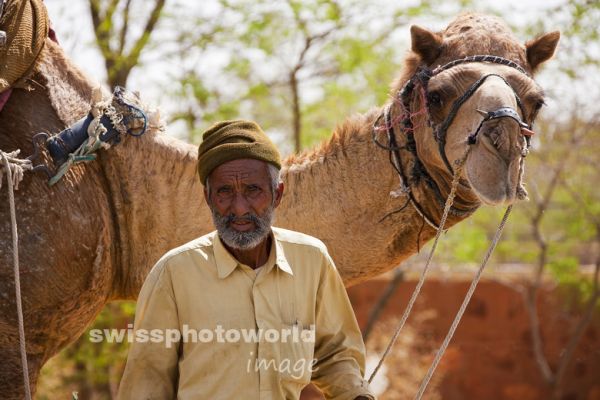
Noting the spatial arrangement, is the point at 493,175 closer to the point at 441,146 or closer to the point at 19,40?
the point at 441,146

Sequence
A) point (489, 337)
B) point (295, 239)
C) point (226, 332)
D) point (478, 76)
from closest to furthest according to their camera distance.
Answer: point (226, 332), point (295, 239), point (478, 76), point (489, 337)

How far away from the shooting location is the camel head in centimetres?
372

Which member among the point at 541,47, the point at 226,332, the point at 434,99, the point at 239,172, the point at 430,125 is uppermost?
the point at 541,47

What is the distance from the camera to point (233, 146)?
10.6ft

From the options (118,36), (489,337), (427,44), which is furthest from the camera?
(489,337)

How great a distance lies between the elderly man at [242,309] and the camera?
122 inches

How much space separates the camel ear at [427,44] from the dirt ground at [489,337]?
Result: 922 centimetres

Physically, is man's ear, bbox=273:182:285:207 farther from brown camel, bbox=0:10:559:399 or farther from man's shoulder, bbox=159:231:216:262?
brown camel, bbox=0:10:559:399

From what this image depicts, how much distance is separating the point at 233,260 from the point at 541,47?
6.86 ft

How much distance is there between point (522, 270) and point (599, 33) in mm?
5876

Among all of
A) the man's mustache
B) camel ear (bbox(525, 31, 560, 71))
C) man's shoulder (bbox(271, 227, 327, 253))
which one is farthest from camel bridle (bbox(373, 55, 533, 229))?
the man's mustache

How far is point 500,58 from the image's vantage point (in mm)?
4133

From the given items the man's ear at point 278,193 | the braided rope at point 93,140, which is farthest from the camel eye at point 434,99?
the braided rope at point 93,140

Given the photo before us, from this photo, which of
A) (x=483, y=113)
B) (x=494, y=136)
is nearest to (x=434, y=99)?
(x=483, y=113)
